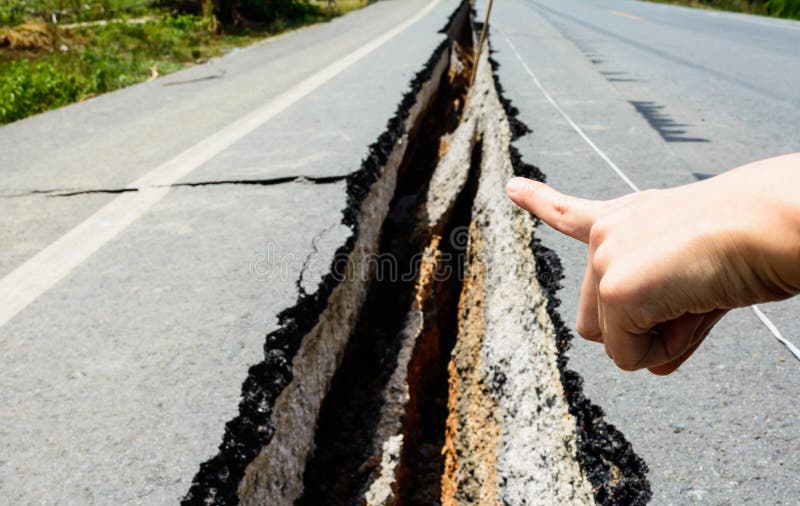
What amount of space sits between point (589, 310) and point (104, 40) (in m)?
9.89

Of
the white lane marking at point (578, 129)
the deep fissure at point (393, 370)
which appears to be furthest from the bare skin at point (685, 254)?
the white lane marking at point (578, 129)

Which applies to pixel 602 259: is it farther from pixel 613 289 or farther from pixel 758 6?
pixel 758 6

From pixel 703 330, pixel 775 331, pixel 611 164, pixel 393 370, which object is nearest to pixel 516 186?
pixel 703 330

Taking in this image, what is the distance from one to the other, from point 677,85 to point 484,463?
553 cm

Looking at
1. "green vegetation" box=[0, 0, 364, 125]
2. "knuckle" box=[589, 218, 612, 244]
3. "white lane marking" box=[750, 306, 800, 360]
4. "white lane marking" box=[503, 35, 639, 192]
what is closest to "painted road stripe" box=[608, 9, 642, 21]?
"green vegetation" box=[0, 0, 364, 125]

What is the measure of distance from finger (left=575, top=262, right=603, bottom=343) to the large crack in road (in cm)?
63

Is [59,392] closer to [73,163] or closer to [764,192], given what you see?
[764,192]

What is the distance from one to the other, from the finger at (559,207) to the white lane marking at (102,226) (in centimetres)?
181

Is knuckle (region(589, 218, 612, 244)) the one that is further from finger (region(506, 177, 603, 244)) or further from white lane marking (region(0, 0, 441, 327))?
white lane marking (region(0, 0, 441, 327))

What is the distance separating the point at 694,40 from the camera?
983cm

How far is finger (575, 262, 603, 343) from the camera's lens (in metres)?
0.76

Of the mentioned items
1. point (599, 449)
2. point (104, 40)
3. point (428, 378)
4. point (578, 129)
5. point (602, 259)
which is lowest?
point (428, 378)

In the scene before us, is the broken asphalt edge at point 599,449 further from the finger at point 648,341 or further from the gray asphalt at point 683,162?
the finger at point 648,341

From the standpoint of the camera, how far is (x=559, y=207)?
789 mm
